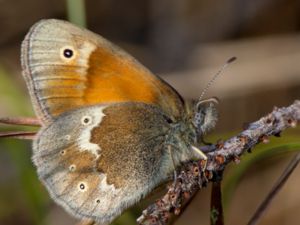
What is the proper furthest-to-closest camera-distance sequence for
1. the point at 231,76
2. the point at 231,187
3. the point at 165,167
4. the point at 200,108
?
the point at 231,76 → the point at 200,108 → the point at 165,167 → the point at 231,187

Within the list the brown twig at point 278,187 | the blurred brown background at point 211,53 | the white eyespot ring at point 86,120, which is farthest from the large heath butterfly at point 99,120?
the blurred brown background at point 211,53

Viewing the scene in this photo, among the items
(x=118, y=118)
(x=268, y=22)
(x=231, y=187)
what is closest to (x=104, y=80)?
(x=118, y=118)

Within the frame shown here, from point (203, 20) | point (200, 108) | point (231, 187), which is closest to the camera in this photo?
point (231, 187)

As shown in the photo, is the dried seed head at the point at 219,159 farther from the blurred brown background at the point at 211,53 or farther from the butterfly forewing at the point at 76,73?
the blurred brown background at the point at 211,53

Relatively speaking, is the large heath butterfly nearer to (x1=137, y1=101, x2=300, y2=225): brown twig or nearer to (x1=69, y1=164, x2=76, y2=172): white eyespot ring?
(x1=69, y1=164, x2=76, y2=172): white eyespot ring

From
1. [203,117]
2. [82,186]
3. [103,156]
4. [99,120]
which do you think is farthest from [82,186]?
[203,117]

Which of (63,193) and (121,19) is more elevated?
(63,193)

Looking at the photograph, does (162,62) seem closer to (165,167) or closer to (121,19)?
(121,19)

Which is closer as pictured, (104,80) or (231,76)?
(104,80)
